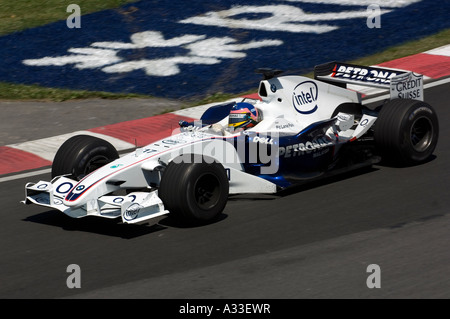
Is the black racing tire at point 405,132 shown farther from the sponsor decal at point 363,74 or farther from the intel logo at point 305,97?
the intel logo at point 305,97

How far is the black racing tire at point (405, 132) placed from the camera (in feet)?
29.3

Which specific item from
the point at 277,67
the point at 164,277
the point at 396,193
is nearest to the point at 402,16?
the point at 277,67

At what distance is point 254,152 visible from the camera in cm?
840

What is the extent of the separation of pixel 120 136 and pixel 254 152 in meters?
3.22

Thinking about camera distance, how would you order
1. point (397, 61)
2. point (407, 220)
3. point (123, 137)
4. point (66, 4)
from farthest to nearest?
point (66, 4), point (397, 61), point (123, 137), point (407, 220)

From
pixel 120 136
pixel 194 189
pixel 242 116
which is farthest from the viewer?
pixel 120 136

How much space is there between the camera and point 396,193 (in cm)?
845

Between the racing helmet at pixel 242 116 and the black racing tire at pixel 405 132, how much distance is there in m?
1.37

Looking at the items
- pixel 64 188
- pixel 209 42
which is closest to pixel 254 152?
pixel 64 188

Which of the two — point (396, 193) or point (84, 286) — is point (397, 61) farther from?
point (84, 286)

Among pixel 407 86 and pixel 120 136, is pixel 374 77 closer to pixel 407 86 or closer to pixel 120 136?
pixel 407 86

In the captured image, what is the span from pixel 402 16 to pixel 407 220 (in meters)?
8.55

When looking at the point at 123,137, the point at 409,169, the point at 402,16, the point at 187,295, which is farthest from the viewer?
the point at 402,16

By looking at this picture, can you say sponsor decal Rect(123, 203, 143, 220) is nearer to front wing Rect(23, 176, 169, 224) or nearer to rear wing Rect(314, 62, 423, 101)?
front wing Rect(23, 176, 169, 224)
